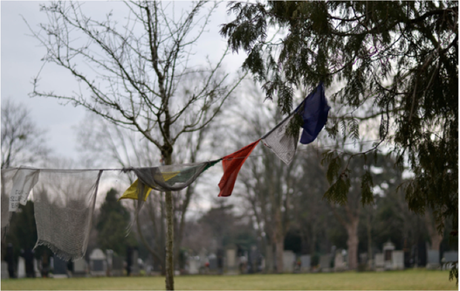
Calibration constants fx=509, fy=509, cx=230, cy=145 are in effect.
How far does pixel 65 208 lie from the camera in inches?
251

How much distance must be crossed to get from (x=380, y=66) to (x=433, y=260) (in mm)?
23373

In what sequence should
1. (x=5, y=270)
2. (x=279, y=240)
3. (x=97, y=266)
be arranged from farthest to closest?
(x=279, y=240)
(x=97, y=266)
(x=5, y=270)

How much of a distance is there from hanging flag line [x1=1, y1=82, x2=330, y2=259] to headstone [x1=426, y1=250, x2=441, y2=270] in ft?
75.0

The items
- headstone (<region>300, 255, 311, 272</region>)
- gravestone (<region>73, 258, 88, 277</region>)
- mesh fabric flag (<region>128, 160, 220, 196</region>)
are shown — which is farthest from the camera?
headstone (<region>300, 255, 311, 272</region>)

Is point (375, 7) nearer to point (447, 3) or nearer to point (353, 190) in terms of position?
point (447, 3)

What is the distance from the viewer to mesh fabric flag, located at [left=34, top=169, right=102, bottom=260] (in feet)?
20.5

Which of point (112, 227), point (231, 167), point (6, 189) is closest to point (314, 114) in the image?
point (231, 167)

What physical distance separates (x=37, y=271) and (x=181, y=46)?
67.0 feet

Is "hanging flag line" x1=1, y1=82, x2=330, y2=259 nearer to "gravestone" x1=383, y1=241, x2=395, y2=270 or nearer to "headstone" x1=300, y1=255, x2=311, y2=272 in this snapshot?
"headstone" x1=300, y1=255, x2=311, y2=272

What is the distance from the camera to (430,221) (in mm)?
29125

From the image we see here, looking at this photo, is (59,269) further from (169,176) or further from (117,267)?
(169,176)

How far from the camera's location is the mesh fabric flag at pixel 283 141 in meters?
6.04

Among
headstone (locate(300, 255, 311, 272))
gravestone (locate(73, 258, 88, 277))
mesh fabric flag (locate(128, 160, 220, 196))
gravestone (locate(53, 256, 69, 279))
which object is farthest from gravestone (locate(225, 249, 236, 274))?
mesh fabric flag (locate(128, 160, 220, 196))

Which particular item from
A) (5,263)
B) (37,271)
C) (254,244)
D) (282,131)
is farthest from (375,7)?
(254,244)
